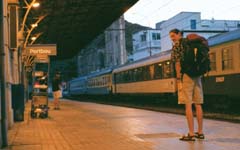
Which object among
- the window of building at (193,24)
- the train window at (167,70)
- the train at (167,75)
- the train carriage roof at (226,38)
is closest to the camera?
the train carriage roof at (226,38)

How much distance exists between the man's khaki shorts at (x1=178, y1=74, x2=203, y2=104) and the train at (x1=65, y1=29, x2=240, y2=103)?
8001 millimetres

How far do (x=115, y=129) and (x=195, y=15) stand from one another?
217 ft

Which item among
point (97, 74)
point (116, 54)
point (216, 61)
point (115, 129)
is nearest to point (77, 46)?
point (116, 54)

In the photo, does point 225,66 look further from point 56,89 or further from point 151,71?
point 151,71

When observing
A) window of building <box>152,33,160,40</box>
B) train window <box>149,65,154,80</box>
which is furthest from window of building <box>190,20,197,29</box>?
train window <box>149,65,154,80</box>

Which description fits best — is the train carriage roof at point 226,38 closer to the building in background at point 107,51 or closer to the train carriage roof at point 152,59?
the train carriage roof at point 152,59

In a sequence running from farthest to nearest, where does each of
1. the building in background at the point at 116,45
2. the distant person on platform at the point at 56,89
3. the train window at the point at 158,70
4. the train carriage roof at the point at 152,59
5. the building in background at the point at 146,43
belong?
the building in background at the point at 146,43 → the building in background at the point at 116,45 → the train window at the point at 158,70 → the train carriage roof at the point at 152,59 → the distant person on platform at the point at 56,89

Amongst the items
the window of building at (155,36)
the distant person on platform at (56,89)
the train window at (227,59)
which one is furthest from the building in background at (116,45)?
the train window at (227,59)

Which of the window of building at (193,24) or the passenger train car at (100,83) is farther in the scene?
the window of building at (193,24)

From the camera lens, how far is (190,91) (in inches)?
387

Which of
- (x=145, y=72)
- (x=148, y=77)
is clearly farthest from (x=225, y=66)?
(x=145, y=72)

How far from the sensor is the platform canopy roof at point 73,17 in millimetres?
46188

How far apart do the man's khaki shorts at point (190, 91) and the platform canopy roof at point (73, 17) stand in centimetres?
2676

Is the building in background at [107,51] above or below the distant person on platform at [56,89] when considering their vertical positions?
above
